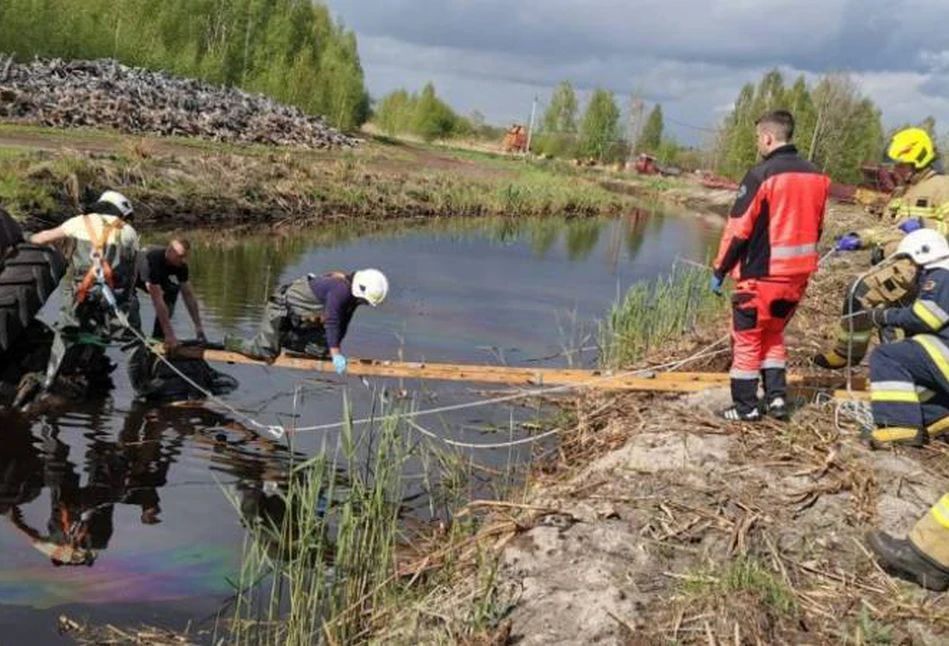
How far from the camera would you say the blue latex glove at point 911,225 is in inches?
286

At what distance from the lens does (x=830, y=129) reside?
55625 mm

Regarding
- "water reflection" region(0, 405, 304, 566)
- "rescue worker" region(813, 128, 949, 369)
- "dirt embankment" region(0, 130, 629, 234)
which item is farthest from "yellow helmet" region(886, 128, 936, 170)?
"dirt embankment" region(0, 130, 629, 234)

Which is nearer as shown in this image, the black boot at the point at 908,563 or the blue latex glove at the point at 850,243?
the black boot at the point at 908,563

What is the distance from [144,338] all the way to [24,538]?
2.60 meters

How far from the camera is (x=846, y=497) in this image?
5.08 metres

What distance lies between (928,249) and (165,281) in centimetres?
637

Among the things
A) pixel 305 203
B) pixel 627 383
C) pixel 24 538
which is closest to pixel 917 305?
pixel 627 383

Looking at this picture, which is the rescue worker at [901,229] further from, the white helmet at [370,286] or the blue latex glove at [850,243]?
the white helmet at [370,286]

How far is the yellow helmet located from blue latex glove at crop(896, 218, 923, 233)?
0.51m

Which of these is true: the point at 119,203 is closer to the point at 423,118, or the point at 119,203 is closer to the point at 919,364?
the point at 919,364

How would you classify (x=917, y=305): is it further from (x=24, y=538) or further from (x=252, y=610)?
(x=24, y=538)

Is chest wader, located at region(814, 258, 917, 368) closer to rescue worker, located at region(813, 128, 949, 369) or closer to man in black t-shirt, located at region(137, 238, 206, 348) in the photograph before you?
rescue worker, located at region(813, 128, 949, 369)

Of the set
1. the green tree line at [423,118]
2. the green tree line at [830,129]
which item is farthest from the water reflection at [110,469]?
the green tree line at [423,118]

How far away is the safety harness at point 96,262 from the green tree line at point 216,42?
26992 millimetres
